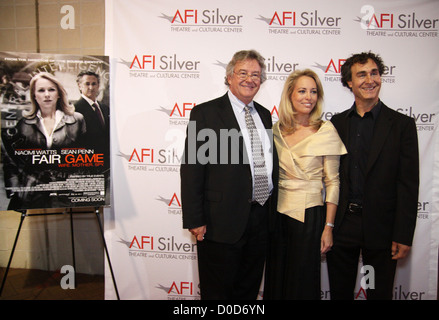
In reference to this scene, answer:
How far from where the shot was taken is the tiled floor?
8.33ft

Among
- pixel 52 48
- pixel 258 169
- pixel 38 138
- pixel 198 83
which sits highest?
pixel 52 48

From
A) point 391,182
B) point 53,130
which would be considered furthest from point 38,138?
A: point 391,182

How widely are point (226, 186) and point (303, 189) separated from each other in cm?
52

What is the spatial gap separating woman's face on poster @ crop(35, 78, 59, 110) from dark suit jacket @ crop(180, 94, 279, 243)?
1.19 metres

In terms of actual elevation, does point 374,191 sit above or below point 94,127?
below

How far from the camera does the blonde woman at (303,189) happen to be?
6.12 ft

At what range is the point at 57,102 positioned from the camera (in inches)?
86.7

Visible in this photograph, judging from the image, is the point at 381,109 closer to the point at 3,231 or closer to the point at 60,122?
the point at 60,122

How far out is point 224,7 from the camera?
244 centimetres

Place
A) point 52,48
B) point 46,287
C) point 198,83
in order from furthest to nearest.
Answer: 1. point 52,48
2. point 46,287
3. point 198,83

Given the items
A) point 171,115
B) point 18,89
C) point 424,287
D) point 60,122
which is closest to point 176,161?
point 171,115

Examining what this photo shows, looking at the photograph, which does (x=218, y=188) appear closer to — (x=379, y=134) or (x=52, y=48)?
(x=379, y=134)

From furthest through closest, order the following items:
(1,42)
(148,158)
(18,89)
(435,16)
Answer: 1. (1,42)
2. (148,158)
3. (435,16)
4. (18,89)
